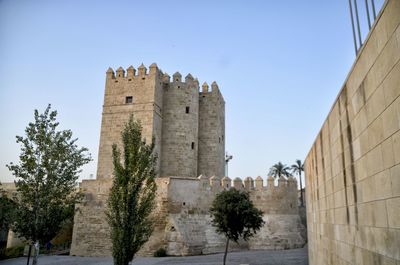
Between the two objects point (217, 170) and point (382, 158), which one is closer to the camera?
point (382, 158)

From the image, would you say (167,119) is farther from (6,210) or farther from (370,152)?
(370,152)

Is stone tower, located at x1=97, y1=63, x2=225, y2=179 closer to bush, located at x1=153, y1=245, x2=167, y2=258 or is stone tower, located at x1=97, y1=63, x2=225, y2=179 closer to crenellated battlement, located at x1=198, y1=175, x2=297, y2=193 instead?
crenellated battlement, located at x1=198, y1=175, x2=297, y2=193

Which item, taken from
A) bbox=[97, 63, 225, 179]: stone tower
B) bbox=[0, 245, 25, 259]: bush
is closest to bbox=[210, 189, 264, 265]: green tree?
bbox=[97, 63, 225, 179]: stone tower

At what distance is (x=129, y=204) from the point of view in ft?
33.4

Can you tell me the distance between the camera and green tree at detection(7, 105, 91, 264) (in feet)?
35.2

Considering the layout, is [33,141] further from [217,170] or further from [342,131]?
[217,170]

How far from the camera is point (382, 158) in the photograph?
3.14m

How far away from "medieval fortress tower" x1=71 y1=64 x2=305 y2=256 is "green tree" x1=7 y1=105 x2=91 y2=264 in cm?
439

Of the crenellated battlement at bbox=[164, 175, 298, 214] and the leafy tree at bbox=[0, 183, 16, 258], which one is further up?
the crenellated battlement at bbox=[164, 175, 298, 214]

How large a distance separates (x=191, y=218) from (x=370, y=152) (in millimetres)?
16099

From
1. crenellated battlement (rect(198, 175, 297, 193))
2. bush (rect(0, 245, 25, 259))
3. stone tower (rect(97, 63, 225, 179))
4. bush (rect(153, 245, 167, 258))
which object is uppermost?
stone tower (rect(97, 63, 225, 179))

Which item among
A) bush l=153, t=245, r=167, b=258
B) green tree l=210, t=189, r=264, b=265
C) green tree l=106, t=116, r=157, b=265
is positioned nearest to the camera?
green tree l=106, t=116, r=157, b=265

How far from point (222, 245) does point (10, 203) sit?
11.8 metres

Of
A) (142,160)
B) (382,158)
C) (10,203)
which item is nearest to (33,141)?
(10,203)
